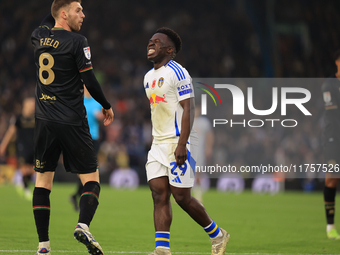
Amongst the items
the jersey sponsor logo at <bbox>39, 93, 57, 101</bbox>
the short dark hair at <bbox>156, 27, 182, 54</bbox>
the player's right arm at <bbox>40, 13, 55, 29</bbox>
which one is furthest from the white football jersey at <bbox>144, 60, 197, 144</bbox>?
the player's right arm at <bbox>40, 13, 55, 29</bbox>

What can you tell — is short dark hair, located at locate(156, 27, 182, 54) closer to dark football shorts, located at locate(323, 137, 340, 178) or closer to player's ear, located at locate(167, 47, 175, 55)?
player's ear, located at locate(167, 47, 175, 55)

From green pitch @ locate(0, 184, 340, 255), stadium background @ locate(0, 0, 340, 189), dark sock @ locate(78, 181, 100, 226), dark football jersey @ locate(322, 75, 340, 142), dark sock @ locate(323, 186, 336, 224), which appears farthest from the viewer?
stadium background @ locate(0, 0, 340, 189)

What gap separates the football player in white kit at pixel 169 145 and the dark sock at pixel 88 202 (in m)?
0.55

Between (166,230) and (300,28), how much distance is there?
20560mm

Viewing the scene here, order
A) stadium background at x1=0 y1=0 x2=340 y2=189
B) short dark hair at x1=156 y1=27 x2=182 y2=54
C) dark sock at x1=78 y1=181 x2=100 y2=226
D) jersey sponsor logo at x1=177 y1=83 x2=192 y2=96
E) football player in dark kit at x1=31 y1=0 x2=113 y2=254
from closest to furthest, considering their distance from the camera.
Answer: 1. dark sock at x1=78 y1=181 x2=100 y2=226
2. football player in dark kit at x1=31 y1=0 x2=113 y2=254
3. jersey sponsor logo at x1=177 y1=83 x2=192 y2=96
4. short dark hair at x1=156 y1=27 x2=182 y2=54
5. stadium background at x1=0 y1=0 x2=340 y2=189

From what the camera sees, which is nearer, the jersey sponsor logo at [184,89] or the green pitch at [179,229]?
the jersey sponsor logo at [184,89]

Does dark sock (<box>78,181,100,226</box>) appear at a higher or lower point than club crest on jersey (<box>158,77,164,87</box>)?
lower

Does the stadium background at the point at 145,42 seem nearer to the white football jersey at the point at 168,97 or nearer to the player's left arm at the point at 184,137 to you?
the white football jersey at the point at 168,97

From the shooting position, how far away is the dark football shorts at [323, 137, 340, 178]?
6723 mm

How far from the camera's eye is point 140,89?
79.6ft

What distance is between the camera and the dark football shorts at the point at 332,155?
6.72m

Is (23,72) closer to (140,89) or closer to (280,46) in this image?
(140,89)

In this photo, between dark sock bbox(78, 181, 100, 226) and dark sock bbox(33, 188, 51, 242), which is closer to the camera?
dark sock bbox(78, 181, 100, 226)

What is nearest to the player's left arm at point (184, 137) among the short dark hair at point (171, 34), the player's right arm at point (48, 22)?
the short dark hair at point (171, 34)
